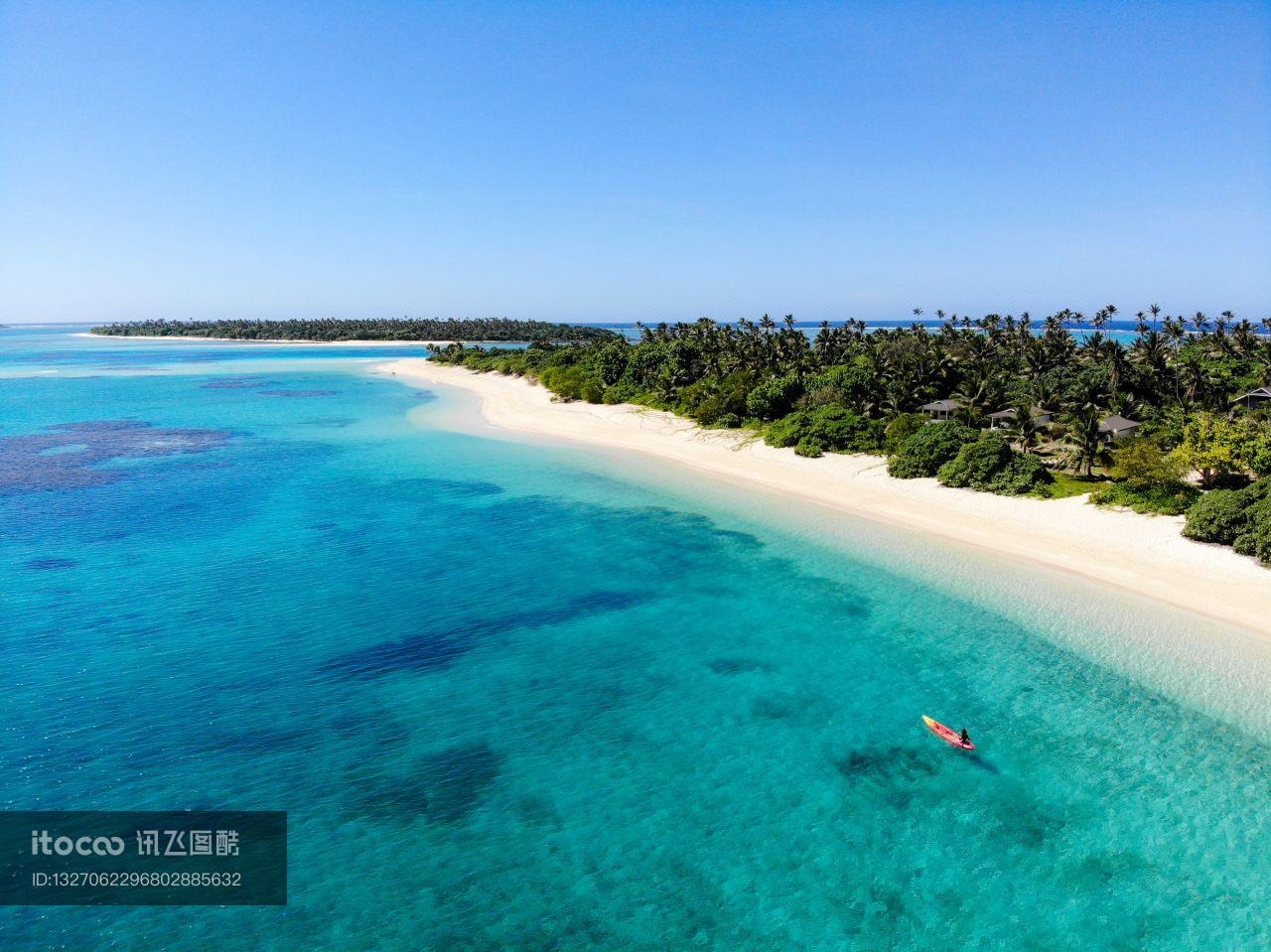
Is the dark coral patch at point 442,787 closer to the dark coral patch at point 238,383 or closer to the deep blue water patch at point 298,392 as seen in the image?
the deep blue water patch at point 298,392

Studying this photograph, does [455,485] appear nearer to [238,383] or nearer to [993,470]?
[993,470]

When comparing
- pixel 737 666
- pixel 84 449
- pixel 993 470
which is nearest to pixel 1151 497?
pixel 993 470

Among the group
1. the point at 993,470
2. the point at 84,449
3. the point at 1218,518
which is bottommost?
the point at 84,449

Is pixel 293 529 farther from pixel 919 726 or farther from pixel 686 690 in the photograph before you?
pixel 919 726

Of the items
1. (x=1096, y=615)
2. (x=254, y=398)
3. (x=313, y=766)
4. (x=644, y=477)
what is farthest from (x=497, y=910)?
(x=254, y=398)

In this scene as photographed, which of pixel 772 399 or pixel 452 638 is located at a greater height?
pixel 772 399

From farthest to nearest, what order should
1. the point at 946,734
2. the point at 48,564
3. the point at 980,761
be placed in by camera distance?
the point at 48,564 < the point at 946,734 < the point at 980,761

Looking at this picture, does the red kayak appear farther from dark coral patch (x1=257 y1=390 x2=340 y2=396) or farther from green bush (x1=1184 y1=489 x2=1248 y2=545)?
dark coral patch (x1=257 y1=390 x2=340 y2=396)
